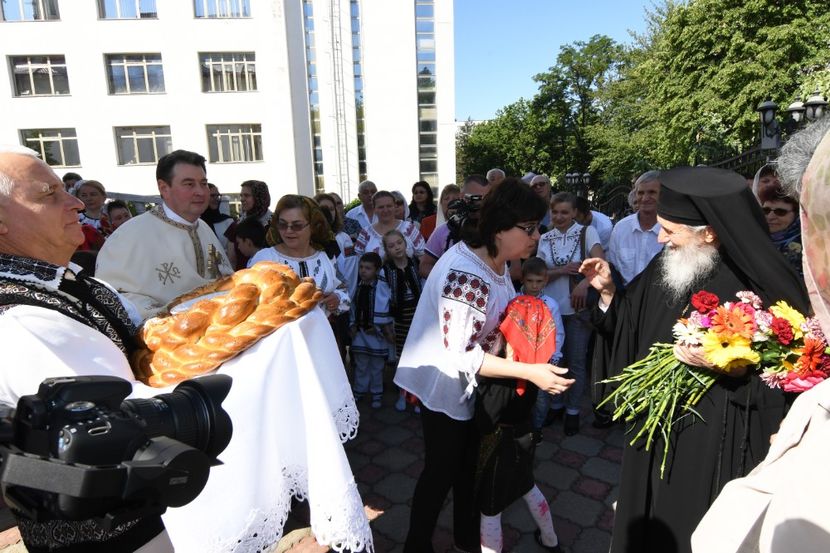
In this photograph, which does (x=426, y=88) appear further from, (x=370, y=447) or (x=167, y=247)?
(x=167, y=247)

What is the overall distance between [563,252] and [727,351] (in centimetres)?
278

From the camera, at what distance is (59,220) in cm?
160

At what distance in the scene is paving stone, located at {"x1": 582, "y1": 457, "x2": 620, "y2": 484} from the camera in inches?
147

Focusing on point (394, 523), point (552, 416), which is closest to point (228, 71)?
point (552, 416)

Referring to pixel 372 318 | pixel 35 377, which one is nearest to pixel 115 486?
pixel 35 377

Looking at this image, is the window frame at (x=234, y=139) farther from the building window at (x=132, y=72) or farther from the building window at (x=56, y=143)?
the building window at (x=56, y=143)

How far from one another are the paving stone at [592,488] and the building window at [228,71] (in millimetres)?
24750

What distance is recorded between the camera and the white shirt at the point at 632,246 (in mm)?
4484

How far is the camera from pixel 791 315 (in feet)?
6.47

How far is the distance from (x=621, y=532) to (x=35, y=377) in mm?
2609

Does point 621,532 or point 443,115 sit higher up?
point 443,115

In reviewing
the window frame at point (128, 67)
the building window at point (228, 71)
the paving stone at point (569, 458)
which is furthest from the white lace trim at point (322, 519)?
the window frame at point (128, 67)

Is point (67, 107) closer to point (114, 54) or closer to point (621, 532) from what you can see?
point (114, 54)

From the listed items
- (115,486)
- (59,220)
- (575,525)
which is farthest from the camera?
(575,525)
